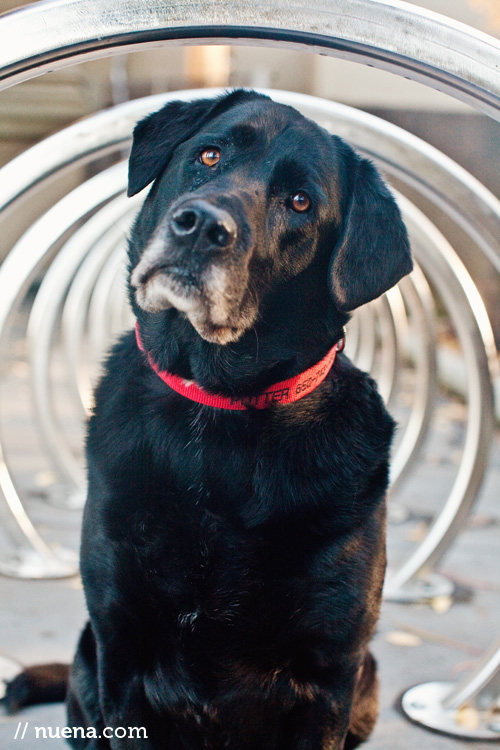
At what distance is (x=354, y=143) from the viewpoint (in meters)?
2.18

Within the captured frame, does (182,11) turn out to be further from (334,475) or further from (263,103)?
(334,475)

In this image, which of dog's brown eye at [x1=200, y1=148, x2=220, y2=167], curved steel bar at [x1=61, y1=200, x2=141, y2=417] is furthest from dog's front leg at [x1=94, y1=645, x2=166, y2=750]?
curved steel bar at [x1=61, y1=200, x2=141, y2=417]

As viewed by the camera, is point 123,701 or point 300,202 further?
point 300,202

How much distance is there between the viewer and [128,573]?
4.79 ft

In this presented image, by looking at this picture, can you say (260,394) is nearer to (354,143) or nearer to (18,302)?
(354,143)

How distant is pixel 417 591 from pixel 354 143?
5.47 ft

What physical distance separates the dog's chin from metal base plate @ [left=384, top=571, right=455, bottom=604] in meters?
1.57

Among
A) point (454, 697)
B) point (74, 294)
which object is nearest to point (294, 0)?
point (454, 697)

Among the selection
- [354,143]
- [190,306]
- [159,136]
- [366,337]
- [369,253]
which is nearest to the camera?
[190,306]

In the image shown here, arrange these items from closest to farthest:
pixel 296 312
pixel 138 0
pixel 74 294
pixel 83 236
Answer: pixel 138 0
pixel 296 312
pixel 83 236
pixel 74 294

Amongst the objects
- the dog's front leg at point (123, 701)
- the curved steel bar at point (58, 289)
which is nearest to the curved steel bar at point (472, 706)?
the dog's front leg at point (123, 701)

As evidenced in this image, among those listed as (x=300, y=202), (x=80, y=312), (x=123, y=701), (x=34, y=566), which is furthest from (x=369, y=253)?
(x=80, y=312)

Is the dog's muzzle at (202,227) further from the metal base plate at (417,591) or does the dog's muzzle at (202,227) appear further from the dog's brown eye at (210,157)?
the metal base plate at (417,591)

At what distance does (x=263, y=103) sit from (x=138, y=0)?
1.92ft
